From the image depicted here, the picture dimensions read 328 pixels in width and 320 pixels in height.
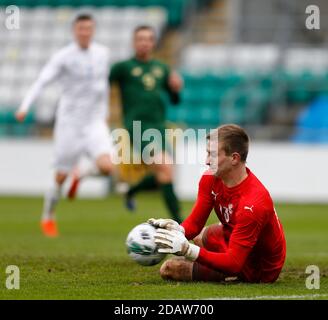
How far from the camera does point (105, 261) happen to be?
30.6 ft

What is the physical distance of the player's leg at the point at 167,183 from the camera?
501 inches

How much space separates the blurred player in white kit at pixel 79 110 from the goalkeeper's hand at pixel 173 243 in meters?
6.19

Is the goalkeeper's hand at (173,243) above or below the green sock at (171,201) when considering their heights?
above

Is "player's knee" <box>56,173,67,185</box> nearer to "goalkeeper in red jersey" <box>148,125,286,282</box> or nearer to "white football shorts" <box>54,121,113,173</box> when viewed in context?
"white football shorts" <box>54,121,113,173</box>

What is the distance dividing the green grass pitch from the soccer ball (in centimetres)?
21

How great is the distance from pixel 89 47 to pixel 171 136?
816cm

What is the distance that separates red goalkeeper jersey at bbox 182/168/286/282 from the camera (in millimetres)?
7121

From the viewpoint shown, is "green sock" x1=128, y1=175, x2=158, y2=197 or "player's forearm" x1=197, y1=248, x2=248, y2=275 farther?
"green sock" x1=128, y1=175, x2=158, y2=197

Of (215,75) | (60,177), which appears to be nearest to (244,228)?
(60,177)

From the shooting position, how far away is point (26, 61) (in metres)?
26.8

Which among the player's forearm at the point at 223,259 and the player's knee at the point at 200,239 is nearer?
the player's forearm at the point at 223,259
